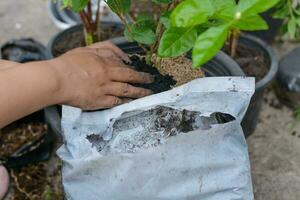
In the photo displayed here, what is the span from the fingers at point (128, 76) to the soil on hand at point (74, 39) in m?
0.53

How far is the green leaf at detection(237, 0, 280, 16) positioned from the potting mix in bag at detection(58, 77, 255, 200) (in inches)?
12.8

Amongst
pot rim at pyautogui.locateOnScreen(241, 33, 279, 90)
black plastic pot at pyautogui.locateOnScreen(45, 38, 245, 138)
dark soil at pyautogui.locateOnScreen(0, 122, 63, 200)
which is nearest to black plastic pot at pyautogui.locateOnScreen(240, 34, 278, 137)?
pot rim at pyautogui.locateOnScreen(241, 33, 279, 90)

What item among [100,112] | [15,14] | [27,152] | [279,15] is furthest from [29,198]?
[15,14]

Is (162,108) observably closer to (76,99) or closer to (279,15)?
(76,99)

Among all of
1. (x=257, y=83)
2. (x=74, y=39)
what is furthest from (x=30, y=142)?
(x=257, y=83)

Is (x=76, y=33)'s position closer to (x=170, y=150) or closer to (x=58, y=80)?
(x=58, y=80)

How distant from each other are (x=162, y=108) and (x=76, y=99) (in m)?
0.18

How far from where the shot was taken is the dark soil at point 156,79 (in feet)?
3.70

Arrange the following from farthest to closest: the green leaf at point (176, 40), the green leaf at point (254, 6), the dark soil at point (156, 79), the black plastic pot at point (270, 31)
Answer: the black plastic pot at point (270, 31), the dark soil at point (156, 79), the green leaf at point (176, 40), the green leaf at point (254, 6)

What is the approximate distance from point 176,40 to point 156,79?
36 centimetres

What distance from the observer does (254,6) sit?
0.60m

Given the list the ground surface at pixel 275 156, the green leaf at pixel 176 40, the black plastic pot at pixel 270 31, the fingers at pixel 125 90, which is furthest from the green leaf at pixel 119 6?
the black plastic pot at pixel 270 31

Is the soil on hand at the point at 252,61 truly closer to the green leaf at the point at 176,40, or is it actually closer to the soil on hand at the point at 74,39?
the soil on hand at the point at 74,39

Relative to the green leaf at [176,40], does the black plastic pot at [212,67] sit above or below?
below
